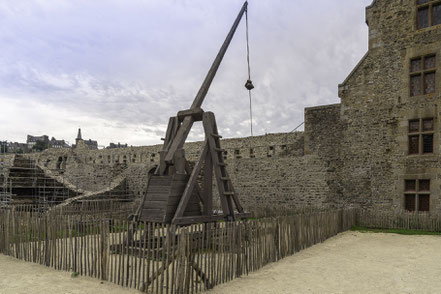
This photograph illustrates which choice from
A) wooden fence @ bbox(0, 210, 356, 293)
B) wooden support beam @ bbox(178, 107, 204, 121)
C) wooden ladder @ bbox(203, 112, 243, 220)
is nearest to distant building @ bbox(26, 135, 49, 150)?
wooden fence @ bbox(0, 210, 356, 293)

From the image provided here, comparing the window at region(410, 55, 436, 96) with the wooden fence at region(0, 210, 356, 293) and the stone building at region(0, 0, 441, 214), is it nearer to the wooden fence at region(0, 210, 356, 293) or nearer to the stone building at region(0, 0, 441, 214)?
the stone building at region(0, 0, 441, 214)

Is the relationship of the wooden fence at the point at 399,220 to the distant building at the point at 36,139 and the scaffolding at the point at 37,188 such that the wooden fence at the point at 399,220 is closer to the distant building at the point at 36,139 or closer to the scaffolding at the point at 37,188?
the scaffolding at the point at 37,188

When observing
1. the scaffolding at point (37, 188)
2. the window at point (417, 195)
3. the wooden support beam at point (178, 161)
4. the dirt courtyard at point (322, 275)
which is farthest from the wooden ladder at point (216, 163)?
the scaffolding at point (37, 188)

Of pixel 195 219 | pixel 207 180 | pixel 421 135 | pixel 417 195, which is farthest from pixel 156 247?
pixel 421 135

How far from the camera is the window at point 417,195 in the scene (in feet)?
46.3

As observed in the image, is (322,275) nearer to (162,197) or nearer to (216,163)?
(216,163)

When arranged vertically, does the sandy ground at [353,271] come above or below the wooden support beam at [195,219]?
below

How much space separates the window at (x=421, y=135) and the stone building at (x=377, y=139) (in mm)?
35

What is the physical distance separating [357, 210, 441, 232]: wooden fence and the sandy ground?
6.71 feet

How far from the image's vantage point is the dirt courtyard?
248 inches

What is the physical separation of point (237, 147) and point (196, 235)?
45.3 ft

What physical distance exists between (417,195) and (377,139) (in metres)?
2.77

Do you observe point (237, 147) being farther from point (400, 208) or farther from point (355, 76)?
point (400, 208)

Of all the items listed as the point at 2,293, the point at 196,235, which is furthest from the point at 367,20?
the point at 2,293
